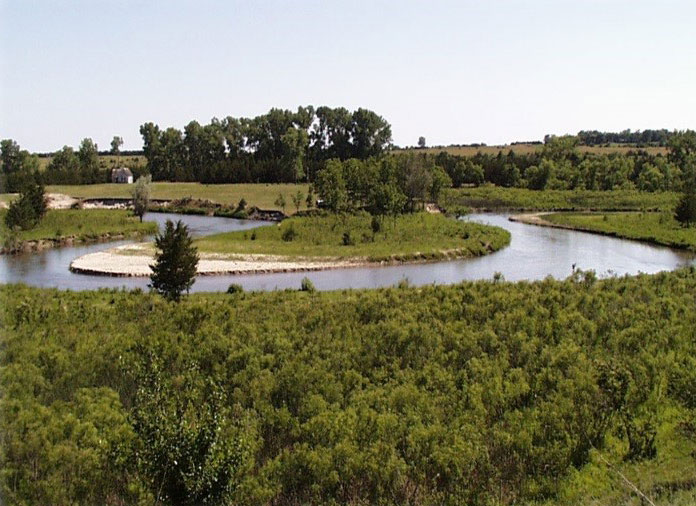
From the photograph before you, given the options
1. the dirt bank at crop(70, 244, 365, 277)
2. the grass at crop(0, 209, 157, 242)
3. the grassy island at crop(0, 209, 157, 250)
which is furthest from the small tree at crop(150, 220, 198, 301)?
the grass at crop(0, 209, 157, 242)

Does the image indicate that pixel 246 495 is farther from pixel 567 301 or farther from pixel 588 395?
pixel 567 301

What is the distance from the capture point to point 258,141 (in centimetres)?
12781

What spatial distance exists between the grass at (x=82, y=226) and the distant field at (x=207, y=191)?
64.0 feet

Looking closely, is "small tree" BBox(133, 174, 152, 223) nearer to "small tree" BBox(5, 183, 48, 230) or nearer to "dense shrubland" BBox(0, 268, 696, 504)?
"small tree" BBox(5, 183, 48, 230)

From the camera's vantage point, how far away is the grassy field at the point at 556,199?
9419 cm

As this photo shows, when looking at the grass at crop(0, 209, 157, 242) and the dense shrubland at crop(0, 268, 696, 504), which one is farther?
the grass at crop(0, 209, 157, 242)

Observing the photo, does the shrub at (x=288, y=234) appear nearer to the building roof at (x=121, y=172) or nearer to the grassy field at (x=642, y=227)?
the grassy field at (x=642, y=227)

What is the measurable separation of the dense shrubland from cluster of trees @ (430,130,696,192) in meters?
84.9

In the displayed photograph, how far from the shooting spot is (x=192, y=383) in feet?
50.7

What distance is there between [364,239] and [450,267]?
37.5 feet

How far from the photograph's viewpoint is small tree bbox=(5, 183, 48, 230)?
64500 mm

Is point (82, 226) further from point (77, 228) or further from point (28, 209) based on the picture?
point (28, 209)

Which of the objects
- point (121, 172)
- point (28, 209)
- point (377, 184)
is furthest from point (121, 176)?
point (377, 184)

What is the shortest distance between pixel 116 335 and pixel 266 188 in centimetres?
8601
